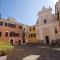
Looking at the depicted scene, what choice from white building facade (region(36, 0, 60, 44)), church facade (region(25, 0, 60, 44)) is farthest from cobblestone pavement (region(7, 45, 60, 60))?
white building facade (region(36, 0, 60, 44))

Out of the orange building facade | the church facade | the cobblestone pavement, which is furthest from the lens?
the orange building facade

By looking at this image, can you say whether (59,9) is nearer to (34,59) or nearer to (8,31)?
(8,31)

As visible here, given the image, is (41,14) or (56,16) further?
(41,14)

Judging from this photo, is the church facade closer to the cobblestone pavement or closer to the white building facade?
the white building facade

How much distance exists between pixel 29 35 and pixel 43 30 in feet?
28.9

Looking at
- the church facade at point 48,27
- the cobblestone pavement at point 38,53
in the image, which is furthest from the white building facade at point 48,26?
the cobblestone pavement at point 38,53

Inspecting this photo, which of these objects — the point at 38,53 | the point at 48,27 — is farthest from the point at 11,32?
the point at 38,53

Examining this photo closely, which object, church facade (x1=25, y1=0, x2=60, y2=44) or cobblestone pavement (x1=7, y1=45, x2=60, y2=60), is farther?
church facade (x1=25, y1=0, x2=60, y2=44)

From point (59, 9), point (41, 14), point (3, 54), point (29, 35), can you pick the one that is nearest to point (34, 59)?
point (3, 54)

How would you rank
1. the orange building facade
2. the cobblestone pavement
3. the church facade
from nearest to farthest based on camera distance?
the cobblestone pavement, the church facade, the orange building facade

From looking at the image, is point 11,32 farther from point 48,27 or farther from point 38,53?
point 38,53

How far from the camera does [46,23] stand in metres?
42.1

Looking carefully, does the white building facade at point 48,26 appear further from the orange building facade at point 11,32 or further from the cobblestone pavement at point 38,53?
the cobblestone pavement at point 38,53

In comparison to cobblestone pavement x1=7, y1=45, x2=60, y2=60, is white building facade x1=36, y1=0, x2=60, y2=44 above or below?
above
